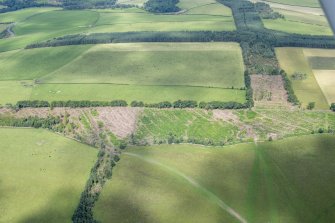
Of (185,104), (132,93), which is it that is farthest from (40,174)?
(185,104)

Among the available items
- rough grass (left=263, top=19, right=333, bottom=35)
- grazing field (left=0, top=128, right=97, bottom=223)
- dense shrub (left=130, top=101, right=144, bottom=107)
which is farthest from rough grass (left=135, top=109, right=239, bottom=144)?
rough grass (left=263, top=19, right=333, bottom=35)

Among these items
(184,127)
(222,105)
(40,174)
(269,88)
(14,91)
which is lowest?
(40,174)

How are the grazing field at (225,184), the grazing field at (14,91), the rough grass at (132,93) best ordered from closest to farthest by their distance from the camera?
1. the grazing field at (225,184)
2. the rough grass at (132,93)
3. the grazing field at (14,91)

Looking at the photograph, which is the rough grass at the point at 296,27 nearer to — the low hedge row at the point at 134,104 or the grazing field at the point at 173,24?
the grazing field at the point at 173,24

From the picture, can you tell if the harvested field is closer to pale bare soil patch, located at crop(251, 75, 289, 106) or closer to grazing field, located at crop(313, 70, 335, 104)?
pale bare soil patch, located at crop(251, 75, 289, 106)

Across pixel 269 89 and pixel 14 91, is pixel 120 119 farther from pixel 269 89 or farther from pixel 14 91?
pixel 269 89

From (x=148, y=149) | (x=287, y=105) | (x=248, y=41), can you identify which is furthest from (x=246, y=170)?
(x=248, y=41)

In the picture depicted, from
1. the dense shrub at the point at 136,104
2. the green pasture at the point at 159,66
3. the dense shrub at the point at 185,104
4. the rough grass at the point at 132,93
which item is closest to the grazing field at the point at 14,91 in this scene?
the rough grass at the point at 132,93
